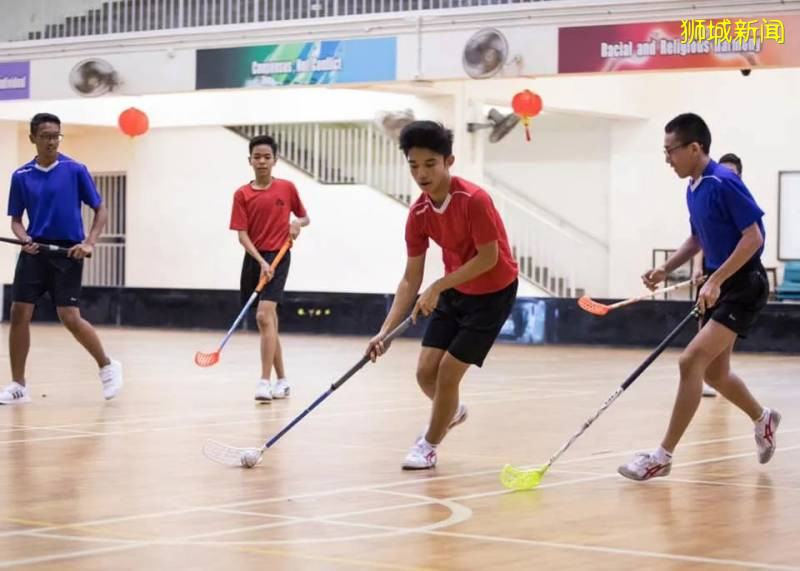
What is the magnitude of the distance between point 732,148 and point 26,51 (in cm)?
994

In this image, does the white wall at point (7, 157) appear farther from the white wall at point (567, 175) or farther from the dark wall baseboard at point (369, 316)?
the white wall at point (567, 175)

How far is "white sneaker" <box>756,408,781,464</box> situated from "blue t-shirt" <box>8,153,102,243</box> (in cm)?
447

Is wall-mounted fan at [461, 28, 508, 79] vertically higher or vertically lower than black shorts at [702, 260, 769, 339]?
higher

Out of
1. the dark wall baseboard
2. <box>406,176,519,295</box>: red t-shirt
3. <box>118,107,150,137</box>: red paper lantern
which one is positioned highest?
<box>118,107,150,137</box>: red paper lantern

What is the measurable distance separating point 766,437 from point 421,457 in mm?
1497

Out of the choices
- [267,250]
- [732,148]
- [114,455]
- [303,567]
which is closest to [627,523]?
[303,567]

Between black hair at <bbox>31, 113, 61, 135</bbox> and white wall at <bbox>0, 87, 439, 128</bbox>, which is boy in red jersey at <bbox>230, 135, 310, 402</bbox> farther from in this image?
white wall at <bbox>0, 87, 439, 128</bbox>

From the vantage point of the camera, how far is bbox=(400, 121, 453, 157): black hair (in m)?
6.41

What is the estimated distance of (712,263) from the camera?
22.0ft

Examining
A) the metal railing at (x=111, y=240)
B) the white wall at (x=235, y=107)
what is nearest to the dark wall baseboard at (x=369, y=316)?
the metal railing at (x=111, y=240)

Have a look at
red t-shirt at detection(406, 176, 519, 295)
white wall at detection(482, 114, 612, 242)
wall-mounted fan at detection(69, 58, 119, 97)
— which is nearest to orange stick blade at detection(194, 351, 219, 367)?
red t-shirt at detection(406, 176, 519, 295)

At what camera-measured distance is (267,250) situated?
1068 centimetres

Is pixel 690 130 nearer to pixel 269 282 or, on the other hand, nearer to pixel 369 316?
pixel 269 282

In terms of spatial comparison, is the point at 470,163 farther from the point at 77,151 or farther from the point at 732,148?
the point at 77,151
